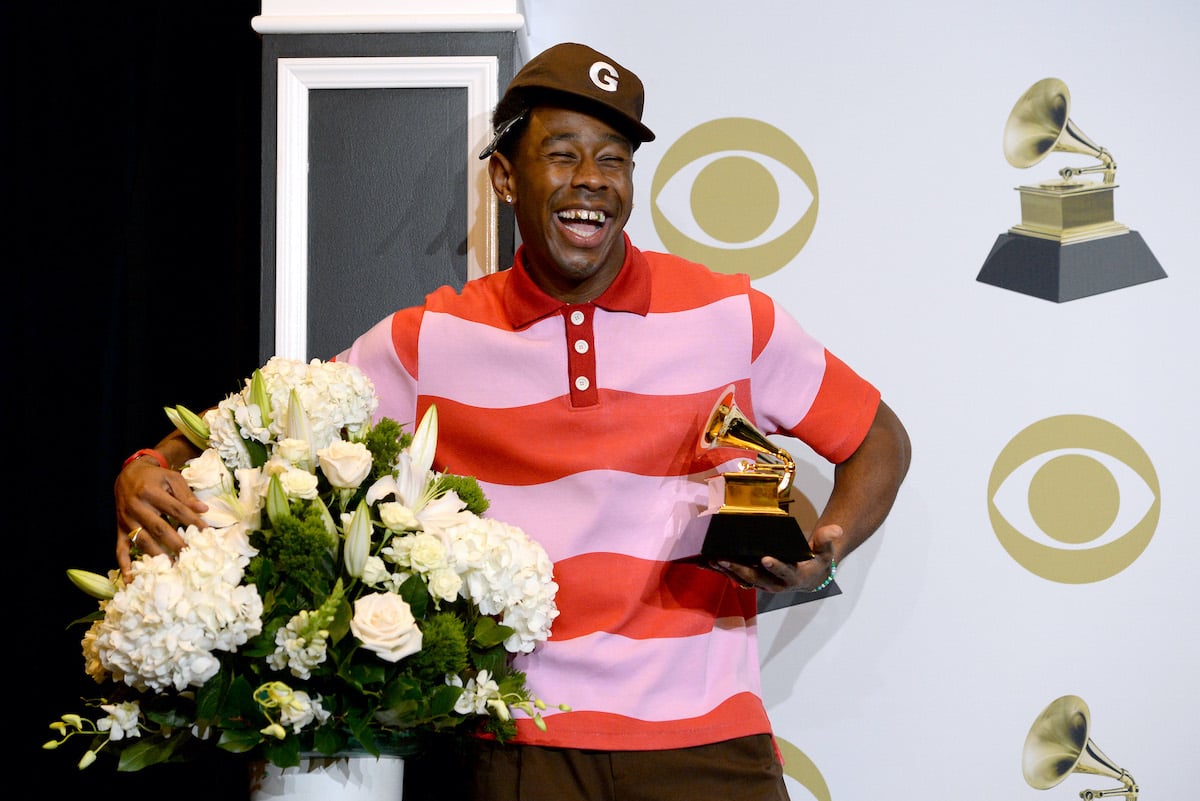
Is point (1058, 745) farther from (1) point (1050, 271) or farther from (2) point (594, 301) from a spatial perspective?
(2) point (594, 301)

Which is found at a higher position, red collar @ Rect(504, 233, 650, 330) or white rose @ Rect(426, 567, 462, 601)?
red collar @ Rect(504, 233, 650, 330)

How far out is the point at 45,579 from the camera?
2145 millimetres

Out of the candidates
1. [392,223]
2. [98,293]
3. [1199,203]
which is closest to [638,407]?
[392,223]

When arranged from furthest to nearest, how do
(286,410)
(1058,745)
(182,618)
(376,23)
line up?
(1058,745)
(376,23)
(286,410)
(182,618)

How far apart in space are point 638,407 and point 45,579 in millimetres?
1207

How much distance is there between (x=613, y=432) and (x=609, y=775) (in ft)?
1.72

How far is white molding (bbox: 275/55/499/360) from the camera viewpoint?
7.22 ft

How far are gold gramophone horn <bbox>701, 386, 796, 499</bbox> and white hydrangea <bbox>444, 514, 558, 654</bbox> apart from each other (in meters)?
0.38

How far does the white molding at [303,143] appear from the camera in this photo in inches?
86.6

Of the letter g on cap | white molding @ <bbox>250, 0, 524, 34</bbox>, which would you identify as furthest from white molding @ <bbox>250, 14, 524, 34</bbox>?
the letter g on cap

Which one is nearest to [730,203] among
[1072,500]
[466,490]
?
[1072,500]

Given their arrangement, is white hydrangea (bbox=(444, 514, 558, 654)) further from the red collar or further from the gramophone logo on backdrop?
the gramophone logo on backdrop

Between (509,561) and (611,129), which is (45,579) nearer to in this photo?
(509,561)

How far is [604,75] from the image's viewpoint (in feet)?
6.04
